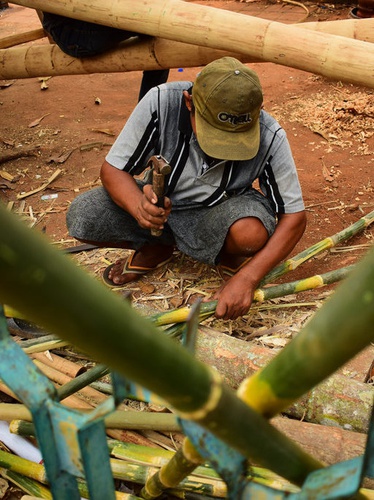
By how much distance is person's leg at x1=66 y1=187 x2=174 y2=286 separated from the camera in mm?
3131

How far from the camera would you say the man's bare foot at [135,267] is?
331 cm

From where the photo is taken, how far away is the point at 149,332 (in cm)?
62

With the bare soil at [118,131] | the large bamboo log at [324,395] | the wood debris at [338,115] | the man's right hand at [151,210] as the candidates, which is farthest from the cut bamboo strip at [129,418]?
the wood debris at [338,115]

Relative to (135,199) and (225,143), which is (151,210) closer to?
(135,199)

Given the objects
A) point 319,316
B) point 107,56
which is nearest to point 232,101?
point 107,56

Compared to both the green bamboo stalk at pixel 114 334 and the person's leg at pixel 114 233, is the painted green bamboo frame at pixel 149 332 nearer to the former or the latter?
the green bamboo stalk at pixel 114 334

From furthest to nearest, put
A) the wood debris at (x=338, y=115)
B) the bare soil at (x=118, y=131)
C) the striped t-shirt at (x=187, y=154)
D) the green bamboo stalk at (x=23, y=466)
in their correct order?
the wood debris at (x=338, y=115) < the bare soil at (x=118, y=131) < the striped t-shirt at (x=187, y=154) < the green bamboo stalk at (x=23, y=466)

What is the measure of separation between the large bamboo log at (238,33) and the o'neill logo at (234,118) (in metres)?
0.38

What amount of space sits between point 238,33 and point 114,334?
2.64 meters

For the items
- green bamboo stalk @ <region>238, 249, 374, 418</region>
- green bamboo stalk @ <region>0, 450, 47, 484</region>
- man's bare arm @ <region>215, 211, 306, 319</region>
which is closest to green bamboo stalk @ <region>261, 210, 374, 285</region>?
man's bare arm @ <region>215, 211, 306, 319</region>

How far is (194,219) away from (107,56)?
1544 millimetres

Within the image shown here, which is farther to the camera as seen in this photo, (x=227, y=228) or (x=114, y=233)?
(x=114, y=233)

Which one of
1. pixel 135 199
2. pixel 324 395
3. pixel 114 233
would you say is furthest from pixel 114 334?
pixel 114 233

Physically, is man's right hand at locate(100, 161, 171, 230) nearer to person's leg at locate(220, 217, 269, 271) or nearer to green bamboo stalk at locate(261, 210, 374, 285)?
person's leg at locate(220, 217, 269, 271)
